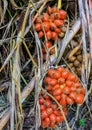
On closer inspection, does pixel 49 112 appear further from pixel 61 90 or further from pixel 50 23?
pixel 50 23

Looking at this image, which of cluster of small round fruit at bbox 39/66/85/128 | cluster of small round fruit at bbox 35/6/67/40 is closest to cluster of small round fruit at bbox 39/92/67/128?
cluster of small round fruit at bbox 39/66/85/128

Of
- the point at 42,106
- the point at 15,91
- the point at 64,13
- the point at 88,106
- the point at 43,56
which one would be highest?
the point at 64,13

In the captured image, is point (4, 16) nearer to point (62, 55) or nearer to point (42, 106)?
point (62, 55)

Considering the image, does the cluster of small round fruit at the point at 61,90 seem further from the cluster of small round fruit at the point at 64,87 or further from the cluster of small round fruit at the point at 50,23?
A: the cluster of small round fruit at the point at 50,23

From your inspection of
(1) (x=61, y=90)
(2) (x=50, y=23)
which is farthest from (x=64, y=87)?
(2) (x=50, y=23)

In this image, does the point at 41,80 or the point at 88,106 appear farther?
the point at 88,106

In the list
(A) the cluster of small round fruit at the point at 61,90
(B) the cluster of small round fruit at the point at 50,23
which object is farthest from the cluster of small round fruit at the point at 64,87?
(B) the cluster of small round fruit at the point at 50,23

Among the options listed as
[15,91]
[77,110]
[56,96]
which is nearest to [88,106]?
[77,110]
